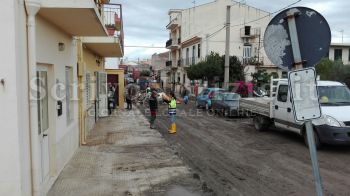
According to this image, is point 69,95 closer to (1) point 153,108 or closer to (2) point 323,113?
(1) point 153,108

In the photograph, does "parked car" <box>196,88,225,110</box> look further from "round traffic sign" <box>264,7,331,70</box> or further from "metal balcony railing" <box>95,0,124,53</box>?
"round traffic sign" <box>264,7,331,70</box>

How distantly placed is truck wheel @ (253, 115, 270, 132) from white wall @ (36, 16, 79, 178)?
24.0ft

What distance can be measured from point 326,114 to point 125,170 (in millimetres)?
5779

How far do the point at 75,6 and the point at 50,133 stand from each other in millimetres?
2633

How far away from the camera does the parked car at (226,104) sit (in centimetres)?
1964

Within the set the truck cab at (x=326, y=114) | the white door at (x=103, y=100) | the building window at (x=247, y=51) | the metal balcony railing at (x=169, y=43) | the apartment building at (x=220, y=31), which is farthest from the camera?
the metal balcony railing at (x=169, y=43)

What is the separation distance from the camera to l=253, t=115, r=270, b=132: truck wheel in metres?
14.0

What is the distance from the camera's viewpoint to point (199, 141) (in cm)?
1204

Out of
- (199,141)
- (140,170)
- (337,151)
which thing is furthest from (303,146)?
(140,170)

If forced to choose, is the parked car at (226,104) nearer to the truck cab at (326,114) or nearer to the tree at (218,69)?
the truck cab at (326,114)

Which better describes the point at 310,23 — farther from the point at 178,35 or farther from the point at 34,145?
the point at 178,35

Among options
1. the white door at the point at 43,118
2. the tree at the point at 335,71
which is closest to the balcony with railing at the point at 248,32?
the tree at the point at 335,71

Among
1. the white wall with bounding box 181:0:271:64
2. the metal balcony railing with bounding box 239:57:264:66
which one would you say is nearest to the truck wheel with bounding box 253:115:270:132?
the metal balcony railing with bounding box 239:57:264:66

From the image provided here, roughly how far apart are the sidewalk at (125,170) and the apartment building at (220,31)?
3348cm
